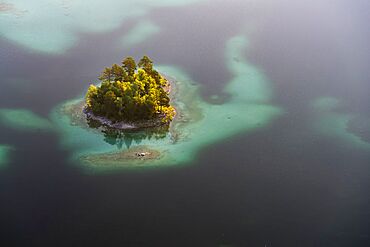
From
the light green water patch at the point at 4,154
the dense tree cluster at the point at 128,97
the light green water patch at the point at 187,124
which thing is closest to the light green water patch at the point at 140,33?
the light green water patch at the point at 187,124

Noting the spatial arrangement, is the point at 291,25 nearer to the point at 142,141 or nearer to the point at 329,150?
the point at 329,150

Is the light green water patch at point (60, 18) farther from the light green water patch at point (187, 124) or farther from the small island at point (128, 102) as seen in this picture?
the small island at point (128, 102)

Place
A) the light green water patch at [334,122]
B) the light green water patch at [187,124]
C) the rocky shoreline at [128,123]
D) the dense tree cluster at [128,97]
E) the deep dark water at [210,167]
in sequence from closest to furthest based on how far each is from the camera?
the deep dark water at [210,167]
the light green water patch at [187,124]
the light green water patch at [334,122]
the dense tree cluster at [128,97]
the rocky shoreline at [128,123]

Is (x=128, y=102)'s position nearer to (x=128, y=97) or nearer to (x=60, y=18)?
(x=128, y=97)

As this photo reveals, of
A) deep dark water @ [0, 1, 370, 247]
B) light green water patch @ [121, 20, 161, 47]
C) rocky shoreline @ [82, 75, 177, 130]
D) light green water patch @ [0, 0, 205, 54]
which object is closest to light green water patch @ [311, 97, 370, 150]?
deep dark water @ [0, 1, 370, 247]

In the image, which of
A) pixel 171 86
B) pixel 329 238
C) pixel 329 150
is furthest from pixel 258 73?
pixel 329 238

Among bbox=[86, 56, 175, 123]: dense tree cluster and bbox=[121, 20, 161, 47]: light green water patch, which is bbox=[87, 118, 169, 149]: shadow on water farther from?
bbox=[121, 20, 161, 47]: light green water patch
